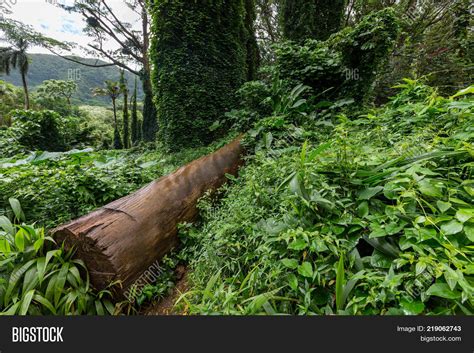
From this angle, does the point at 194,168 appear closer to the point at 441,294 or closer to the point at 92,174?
the point at 92,174

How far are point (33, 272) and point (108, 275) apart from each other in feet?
1.54

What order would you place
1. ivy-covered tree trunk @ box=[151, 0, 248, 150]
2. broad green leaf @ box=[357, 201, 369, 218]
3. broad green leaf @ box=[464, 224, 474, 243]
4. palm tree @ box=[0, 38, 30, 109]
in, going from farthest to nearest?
palm tree @ box=[0, 38, 30, 109] → ivy-covered tree trunk @ box=[151, 0, 248, 150] → broad green leaf @ box=[357, 201, 369, 218] → broad green leaf @ box=[464, 224, 474, 243]

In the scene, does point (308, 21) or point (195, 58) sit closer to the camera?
point (195, 58)

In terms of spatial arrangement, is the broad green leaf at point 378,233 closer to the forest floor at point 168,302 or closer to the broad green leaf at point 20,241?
the forest floor at point 168,302

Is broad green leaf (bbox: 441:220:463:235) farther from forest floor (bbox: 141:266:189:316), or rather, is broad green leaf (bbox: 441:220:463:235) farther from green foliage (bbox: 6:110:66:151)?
green foliage (bbox: 6:110:66:151)

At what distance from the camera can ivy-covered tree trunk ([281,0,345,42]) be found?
669 cm

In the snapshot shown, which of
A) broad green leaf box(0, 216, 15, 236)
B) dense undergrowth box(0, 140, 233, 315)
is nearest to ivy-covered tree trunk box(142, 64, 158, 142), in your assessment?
dense undergrowth box(0, 140, 233, 315)

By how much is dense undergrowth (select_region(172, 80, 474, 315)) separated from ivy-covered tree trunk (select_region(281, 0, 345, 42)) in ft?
20.1

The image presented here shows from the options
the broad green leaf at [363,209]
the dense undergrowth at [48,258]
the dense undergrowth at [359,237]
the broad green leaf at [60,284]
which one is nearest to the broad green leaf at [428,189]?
the dense undergrowth at [359,237]

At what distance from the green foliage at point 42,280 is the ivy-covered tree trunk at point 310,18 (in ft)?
25.1

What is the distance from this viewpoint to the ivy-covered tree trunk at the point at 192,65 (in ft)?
15.9

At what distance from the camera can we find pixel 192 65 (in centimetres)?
496

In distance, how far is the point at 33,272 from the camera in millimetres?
1536

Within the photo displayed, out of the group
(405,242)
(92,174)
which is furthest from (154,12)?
(405,242)
